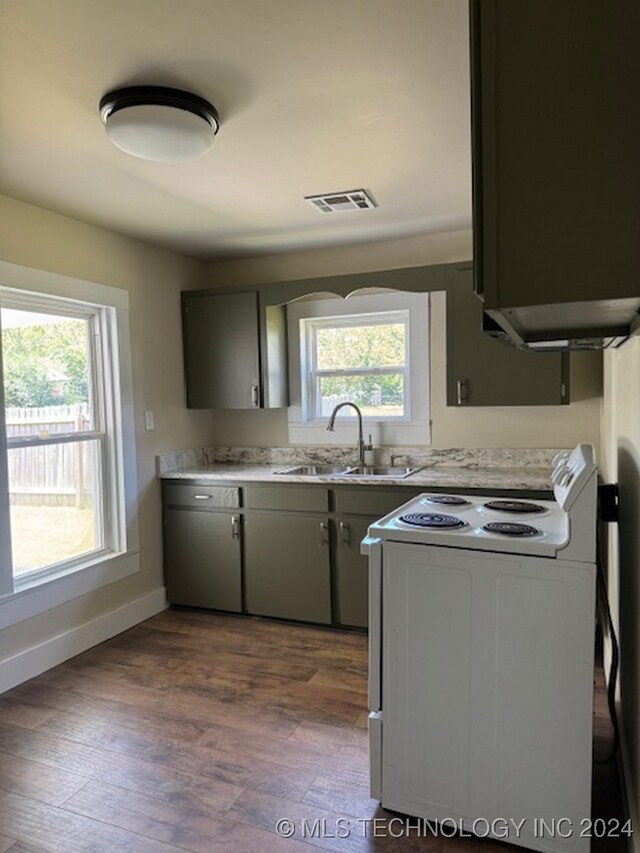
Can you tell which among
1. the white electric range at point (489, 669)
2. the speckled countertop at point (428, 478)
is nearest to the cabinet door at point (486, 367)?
the speckled countertop at point (428, 478)

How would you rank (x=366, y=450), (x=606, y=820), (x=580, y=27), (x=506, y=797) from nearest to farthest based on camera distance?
(x=580, y=27)
(x=506, y=797)
(x=606, y=820)
(x=366, y=450)

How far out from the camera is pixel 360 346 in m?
3.79

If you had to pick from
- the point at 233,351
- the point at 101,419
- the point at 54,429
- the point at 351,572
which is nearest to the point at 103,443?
the point at 101,419

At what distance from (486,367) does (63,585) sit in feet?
8.48

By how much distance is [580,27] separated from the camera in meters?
0.91

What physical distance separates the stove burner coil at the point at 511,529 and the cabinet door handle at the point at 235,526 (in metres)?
1.98

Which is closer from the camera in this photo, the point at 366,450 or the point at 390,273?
the point at 390,273

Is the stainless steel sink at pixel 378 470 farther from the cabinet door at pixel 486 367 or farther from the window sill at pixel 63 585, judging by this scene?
the window sill at pixel 63 585

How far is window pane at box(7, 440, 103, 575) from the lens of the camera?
109 inches

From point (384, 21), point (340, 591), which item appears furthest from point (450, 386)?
point (384, 21)

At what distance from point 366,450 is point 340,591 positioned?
97 cm

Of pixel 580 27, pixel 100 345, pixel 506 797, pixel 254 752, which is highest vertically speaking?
pixel 580 27

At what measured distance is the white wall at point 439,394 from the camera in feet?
10.6

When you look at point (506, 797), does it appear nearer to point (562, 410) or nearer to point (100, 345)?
point (562, 410)
